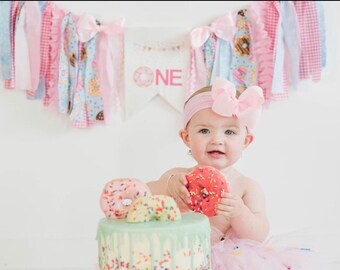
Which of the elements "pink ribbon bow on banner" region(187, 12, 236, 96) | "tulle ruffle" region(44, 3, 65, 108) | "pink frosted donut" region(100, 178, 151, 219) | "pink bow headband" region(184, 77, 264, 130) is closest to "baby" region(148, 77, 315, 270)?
"pink bow headband" region(184, 77, 264, 130)

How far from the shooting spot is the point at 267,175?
90.8 inches

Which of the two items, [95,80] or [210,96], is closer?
[210,96]

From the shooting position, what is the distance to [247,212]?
1531mm

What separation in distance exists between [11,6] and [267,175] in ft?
3.76

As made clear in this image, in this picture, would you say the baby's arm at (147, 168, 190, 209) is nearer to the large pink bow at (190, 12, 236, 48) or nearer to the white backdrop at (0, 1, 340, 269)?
the white backdrop at (0, 1, 340, 269)

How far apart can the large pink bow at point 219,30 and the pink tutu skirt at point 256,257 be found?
87cm

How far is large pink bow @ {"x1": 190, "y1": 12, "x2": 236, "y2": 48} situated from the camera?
2.18 metres

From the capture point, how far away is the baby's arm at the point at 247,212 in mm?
1398

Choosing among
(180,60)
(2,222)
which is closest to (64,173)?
(2,222)

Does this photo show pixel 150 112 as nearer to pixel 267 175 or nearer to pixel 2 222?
pixel 267 175

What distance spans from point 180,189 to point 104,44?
95 cm

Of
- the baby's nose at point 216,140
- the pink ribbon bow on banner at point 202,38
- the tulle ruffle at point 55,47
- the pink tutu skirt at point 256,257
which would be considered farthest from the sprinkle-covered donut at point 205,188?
the tulle ruffle at point 55,47

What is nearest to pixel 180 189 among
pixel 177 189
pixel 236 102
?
pixel 177 189

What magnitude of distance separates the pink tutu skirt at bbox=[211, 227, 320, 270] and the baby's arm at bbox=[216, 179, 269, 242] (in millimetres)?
27
